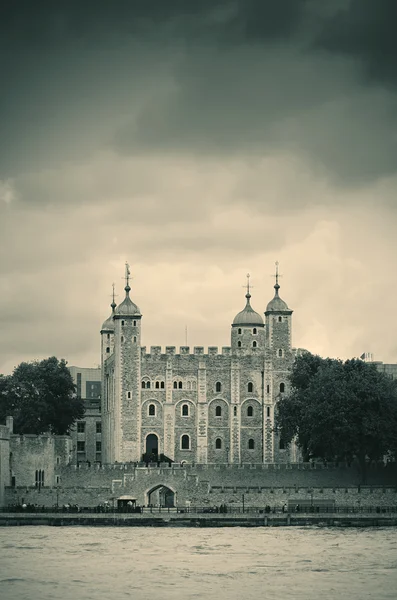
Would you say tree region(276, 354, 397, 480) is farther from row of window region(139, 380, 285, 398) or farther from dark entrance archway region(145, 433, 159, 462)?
dark entrance archway region(145, 433, 159, 462)

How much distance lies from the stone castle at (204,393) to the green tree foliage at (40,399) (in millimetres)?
3723

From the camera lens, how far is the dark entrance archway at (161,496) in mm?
116438

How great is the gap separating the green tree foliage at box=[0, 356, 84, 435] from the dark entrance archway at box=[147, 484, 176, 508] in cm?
1666

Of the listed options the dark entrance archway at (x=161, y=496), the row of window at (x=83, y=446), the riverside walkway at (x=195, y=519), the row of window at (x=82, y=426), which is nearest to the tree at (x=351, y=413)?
the riverside walkway at (x=195, y=519)

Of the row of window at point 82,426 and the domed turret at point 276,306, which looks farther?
the row of window at point 82,426

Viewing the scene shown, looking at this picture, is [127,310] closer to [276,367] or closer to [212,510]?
[276,367]

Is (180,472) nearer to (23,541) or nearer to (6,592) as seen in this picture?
(23,541)

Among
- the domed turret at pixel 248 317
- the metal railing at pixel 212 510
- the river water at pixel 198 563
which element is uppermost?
the domed turret at pixel 248 317

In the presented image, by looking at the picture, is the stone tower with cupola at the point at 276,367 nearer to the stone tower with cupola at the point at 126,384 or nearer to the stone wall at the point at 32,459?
the stone tower with cupola at the point at 126,384

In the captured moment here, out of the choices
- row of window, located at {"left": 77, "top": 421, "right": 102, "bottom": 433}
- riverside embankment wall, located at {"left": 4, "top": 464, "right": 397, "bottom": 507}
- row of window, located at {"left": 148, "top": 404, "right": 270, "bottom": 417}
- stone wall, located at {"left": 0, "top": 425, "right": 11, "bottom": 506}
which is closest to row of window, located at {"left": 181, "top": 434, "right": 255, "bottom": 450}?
row of window, located at {"left": 148, "top": 404, "right": 270, "bottom": 417}

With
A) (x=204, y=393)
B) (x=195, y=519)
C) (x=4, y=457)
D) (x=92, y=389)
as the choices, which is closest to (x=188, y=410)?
(x=204, y=393)

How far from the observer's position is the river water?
76.2m

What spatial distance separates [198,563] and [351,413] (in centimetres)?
3339

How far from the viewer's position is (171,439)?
135 meters
